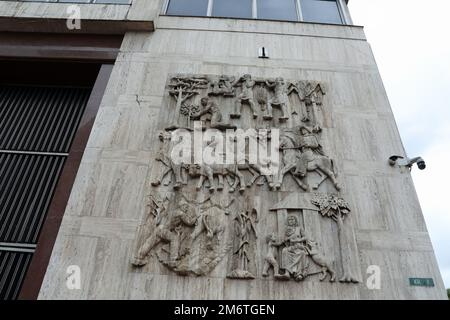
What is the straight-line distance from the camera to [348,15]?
28.5 feet

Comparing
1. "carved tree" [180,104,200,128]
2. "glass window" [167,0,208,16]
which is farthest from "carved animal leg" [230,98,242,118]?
"glass window" [167,0,208,16]

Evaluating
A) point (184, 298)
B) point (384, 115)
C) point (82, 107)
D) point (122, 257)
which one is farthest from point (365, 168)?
point (82, 107)

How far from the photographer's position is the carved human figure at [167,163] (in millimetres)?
5391

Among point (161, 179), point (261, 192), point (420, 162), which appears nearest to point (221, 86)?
point (161, 179)

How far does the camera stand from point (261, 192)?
5348 millimetres

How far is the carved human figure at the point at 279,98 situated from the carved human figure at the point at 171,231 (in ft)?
8.99

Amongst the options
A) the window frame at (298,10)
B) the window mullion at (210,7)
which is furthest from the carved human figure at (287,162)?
the window mullion at (210,7)

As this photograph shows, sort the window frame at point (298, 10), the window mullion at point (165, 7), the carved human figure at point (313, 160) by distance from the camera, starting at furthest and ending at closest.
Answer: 1. the window mullion at point (165, 7)
2. the window frame at point (298, 10)
3. the carved human figure at point (313, 160)

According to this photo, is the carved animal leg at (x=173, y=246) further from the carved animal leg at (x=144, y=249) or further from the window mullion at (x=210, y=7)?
the window mullion at (x=210, y=7)

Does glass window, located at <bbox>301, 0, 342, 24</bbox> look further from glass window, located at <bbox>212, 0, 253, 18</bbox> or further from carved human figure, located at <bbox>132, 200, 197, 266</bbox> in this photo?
carved human figure, located at <bbox>132, 200, 197, 266</bbox>

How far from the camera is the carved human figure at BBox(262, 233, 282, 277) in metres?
4.53

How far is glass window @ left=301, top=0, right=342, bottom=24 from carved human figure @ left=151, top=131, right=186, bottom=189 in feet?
19.2

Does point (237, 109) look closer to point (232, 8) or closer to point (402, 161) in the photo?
point (402, 161)

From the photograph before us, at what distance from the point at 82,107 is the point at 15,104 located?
6.10 feet
